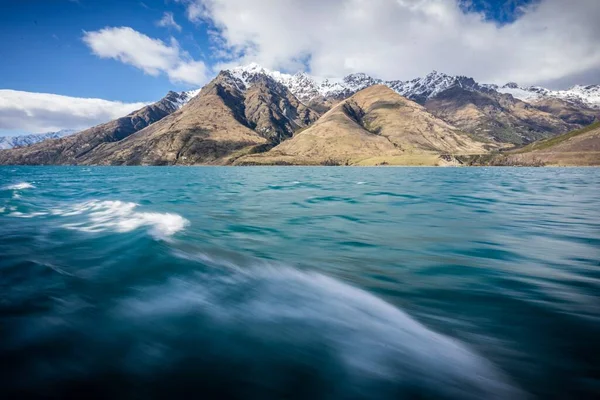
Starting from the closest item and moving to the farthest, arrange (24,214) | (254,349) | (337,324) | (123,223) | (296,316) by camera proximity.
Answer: (254,349)
(337,324)
(296,316)
(123,223)
(24,214)

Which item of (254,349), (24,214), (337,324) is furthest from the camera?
(24,214)

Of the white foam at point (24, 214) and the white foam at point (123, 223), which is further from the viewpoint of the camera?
the white foam at point (24, 214)

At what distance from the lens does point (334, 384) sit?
4.96 meters

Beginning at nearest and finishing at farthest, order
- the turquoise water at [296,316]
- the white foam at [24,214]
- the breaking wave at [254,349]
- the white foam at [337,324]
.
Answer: the breaking wave at [254,349]
the turquoise water at [296,316]
the white foam at [337,324]
the white foam at [24,214]

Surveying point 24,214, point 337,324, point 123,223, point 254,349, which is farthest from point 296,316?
point 24,214

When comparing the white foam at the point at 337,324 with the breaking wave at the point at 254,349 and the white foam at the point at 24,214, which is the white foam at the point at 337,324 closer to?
the breaking wave at the point at 254,349

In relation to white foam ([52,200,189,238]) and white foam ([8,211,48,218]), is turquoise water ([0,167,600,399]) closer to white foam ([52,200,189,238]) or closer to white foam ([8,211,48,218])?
white foam ([52,200,189,238])

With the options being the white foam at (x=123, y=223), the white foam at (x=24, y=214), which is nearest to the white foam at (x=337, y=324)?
the white foam at (x=123, y=223)

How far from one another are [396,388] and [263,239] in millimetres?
10980

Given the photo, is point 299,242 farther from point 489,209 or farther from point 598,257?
point 489,209

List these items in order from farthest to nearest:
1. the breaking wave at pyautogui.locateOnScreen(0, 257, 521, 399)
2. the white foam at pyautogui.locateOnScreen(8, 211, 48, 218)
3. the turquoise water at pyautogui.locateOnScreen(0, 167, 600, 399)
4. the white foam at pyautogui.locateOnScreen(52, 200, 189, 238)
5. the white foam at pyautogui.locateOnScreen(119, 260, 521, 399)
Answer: the white foam at pyautogui.locateOnScreen(8, 211, 48, 218) → the white foam at pyautogui.locateOnScreen(52, 200, 189, 238) → the white foam at pyautogui.locateOnScreen(119, 260, 521, 399) → the turquoise water at pyautogui.locateOnScreen(0, 167, 600, 399) → the breaking wave at pyautogui.locateOnScreen(0, 257, 521, 399)

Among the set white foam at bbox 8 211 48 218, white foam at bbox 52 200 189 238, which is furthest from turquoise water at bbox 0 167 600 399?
white foam at bbox 8 211 48 218

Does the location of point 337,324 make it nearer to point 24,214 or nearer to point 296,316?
point 296,316

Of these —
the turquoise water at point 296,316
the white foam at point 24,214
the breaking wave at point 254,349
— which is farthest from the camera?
the white foam at point 24,214
